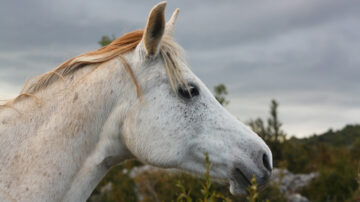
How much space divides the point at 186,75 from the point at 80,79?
81cm

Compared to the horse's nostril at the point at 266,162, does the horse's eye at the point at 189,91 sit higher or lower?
higher

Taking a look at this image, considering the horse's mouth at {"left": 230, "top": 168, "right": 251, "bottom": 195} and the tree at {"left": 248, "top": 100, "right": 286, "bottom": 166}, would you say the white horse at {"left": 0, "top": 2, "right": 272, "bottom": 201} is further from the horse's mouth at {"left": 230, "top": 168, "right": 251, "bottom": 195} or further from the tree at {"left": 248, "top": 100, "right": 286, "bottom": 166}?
the tree at {"left": 248, "top": 100, "right": 286, "bottom": 166}

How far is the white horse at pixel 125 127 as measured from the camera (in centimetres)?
254

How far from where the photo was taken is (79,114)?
2.62 metres

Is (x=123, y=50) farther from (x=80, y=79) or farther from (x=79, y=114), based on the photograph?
(x=79, y=114)

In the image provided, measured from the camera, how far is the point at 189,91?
269 centimetres

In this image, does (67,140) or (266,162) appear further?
(266,162)

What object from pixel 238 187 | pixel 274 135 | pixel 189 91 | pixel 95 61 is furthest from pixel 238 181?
pixel 274 135

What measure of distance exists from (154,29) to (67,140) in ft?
3.27

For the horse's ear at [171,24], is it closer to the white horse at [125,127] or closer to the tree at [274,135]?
the white horse at [125,127]

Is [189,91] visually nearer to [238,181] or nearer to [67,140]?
[238,181]

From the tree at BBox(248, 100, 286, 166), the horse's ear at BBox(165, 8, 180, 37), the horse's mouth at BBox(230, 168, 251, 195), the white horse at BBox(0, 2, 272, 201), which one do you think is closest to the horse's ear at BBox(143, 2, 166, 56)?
the white horse at BBox(0, 2, 272, 201)

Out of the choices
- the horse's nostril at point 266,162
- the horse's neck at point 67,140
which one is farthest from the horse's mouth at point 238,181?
the horse's neck at point 67,140

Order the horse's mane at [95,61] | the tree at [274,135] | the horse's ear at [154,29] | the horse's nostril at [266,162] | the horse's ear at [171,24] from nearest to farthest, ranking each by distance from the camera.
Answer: the horse's ear at [154,29] < the horse's nostril at [266,162] < the horse's mane at [95,61] < the horse's ear at [171,24] < the tree at [274,135]
